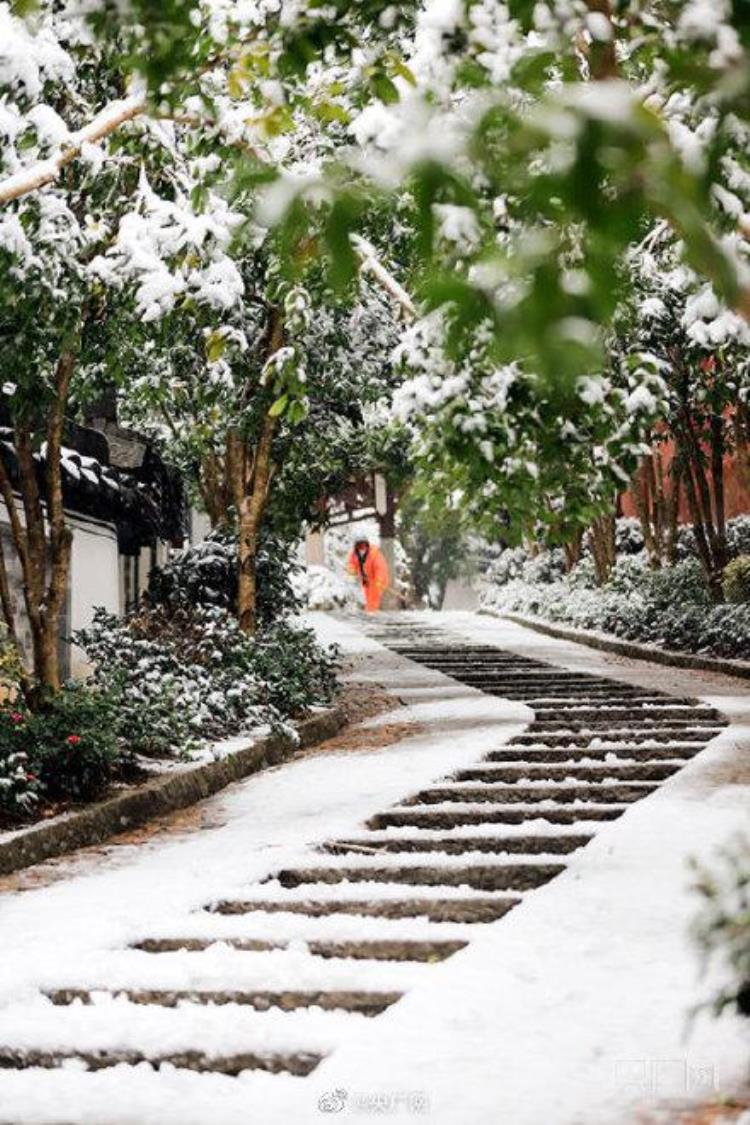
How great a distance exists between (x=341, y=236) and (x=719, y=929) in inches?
79.5

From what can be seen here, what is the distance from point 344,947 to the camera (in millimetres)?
5051

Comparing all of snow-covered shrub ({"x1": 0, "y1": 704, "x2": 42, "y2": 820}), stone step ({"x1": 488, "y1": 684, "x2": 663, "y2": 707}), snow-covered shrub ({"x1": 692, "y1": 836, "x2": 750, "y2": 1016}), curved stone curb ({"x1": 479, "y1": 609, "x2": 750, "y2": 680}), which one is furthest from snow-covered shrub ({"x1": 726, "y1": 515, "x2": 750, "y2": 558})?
snow-covered shrub ({"x1": 692, "y1": 836, "x2": 750, "y2": 1016})

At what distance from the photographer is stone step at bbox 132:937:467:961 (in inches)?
195

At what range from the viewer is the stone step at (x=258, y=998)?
4410mm

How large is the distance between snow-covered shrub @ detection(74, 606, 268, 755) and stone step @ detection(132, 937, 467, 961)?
431 centimetres

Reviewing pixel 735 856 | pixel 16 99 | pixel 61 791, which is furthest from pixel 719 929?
pixel 16 99

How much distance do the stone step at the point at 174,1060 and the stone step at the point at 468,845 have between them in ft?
8.95

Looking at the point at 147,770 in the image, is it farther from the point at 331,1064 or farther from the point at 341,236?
the point at 341,236

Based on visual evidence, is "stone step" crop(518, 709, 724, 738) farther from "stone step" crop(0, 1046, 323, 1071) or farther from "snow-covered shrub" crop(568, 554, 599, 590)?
"snow-covered shrub" crop(568, 554, 599, 590)

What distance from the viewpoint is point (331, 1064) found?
3.72 metres

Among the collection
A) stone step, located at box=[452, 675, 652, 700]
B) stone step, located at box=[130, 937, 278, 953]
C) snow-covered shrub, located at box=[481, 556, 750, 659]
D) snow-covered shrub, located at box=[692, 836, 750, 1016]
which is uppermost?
snow-covered shrub, located at box=[481, 556, 750, 659]

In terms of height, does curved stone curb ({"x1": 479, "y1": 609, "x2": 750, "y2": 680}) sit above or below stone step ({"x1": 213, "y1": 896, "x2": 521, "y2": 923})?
above

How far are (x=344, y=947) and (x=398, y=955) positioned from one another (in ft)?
0.66

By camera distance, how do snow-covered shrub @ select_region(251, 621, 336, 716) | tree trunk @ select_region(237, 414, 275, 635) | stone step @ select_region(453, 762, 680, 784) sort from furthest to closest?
tree trunk @ select_region(237, 414, 275, 635)
snow-covered shrub @ select_region(251, 621, 336, 716)
stone step @ select_region(453, 762, 680, 784)
